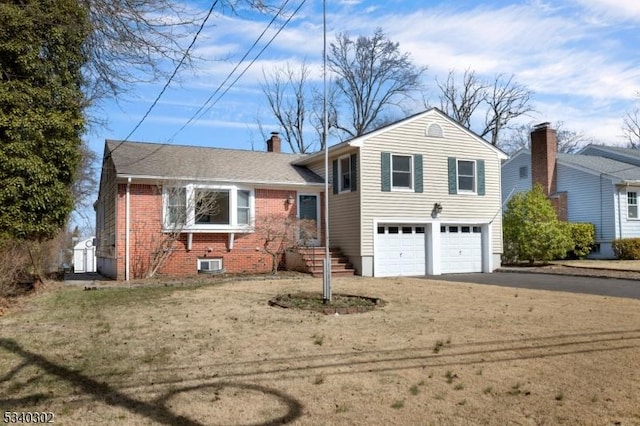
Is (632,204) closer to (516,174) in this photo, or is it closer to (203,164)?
(516,174)

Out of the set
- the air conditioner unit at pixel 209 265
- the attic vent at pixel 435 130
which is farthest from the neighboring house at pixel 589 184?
the air conditioner unit at pixel 209 265

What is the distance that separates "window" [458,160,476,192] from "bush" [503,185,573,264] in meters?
3.72

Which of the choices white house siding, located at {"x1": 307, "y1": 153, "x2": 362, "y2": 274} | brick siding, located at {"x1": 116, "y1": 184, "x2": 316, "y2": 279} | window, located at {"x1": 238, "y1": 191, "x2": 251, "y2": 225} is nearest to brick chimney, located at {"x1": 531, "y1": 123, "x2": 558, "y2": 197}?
white house siding, located at {"x1": 307, "y1": 153, "x2": 362, "y2": 274}

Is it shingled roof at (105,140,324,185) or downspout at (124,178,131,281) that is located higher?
shingled roof at (105,140,324,185)

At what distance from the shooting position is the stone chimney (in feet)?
90.2

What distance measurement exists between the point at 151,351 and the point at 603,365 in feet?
17.5

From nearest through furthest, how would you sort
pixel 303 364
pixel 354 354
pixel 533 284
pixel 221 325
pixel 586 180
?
pixel 303 364, pixel 354 354, pixel 221 325, pixel 533 284, pixel 586 180

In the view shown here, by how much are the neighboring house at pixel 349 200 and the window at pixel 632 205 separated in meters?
9.75

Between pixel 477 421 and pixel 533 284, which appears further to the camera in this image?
pixel 533 284

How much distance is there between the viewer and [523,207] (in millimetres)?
21984

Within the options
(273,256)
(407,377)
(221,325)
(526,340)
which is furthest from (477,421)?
(273,256)

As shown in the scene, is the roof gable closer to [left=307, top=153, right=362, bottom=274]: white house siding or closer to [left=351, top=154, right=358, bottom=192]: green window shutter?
[left=307, top=153, right=362, bottom=274]: white house siding

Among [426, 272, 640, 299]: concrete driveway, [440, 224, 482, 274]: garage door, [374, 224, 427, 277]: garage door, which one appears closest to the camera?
[426, 272, 640, 299]: concrete driveway

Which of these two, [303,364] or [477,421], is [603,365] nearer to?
[477,421]
